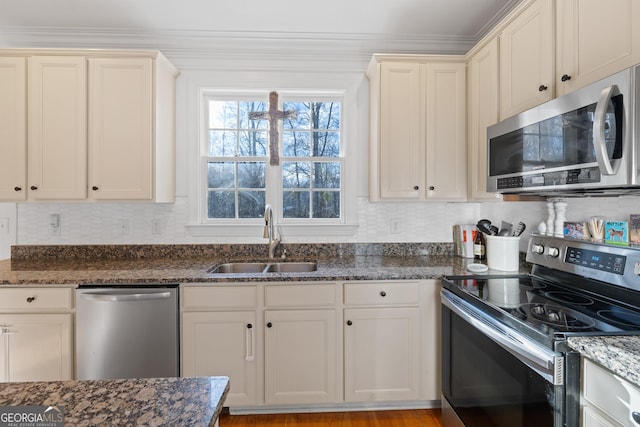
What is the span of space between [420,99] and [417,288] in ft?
4.30

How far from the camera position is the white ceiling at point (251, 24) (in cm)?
216

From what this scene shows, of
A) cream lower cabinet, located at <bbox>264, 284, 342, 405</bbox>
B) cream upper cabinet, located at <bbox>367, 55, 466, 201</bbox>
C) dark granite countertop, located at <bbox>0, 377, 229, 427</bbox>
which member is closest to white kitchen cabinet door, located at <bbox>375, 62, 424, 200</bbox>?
cream upper cabinet, located at <bbox>367, 55, 466, 201</bbox>

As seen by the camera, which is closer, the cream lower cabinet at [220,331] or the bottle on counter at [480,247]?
the cream lower cabinet at [220,331]

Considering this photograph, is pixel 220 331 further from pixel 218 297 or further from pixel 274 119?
pixel 274 119

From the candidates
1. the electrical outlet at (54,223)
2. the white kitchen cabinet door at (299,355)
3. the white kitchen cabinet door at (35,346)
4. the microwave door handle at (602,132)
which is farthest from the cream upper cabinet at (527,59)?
the electrical outlet at (54,223)

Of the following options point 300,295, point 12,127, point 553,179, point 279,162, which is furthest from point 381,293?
point 12,127

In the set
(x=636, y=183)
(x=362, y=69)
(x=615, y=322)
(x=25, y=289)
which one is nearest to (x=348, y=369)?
(x=615, y=322)

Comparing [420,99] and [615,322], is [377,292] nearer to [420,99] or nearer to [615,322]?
[615,322]

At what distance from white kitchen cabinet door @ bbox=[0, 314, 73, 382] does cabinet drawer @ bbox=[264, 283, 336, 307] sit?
1.15m

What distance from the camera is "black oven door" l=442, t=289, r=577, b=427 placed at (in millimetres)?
1049

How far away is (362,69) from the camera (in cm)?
260

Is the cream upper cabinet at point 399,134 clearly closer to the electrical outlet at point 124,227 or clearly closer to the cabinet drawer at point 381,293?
the cabinet drawer at point 381,293

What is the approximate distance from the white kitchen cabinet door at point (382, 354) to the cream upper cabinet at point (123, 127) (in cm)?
167

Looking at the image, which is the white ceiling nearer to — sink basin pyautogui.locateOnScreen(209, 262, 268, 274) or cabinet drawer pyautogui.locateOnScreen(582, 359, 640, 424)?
sink basin pyautogui.locateOnScreen(209, 262, 268, 274)
